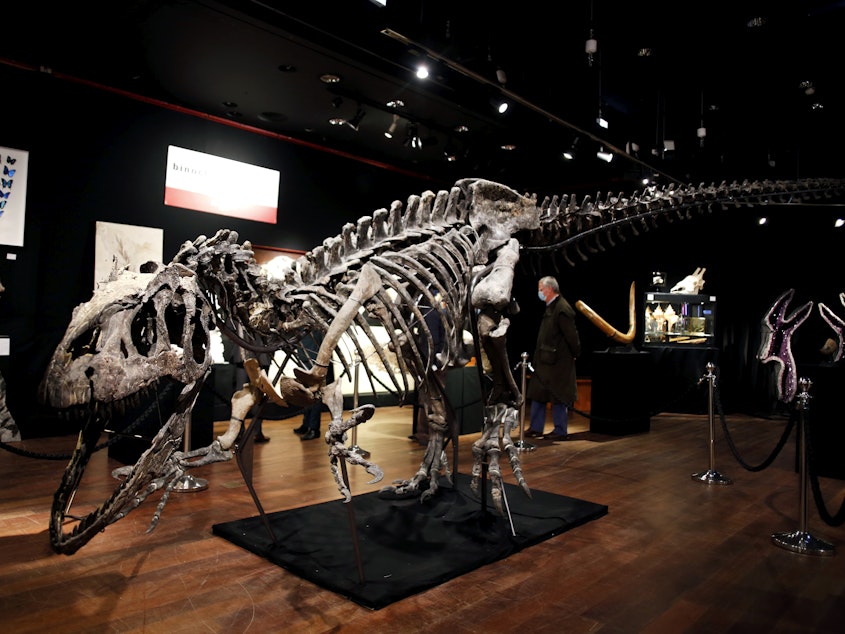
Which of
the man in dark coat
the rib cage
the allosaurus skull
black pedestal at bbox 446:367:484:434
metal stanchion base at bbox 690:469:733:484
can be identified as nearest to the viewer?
the allosaurus skull

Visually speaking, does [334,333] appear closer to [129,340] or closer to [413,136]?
[129,340]

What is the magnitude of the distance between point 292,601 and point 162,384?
14.3 feet

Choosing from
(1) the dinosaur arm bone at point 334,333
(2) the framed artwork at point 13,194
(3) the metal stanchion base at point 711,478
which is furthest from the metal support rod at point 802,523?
(2) the framed artwork at point 13,194

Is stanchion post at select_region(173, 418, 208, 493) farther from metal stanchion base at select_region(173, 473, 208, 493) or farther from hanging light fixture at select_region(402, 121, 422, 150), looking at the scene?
hanging light fixture at select_region(402, 121, 422, 150)

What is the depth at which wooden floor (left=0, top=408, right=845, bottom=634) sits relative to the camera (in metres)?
2.95

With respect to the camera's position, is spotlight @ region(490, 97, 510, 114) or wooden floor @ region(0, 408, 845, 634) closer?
wooden floor @ region(0, 408, 845, 634)

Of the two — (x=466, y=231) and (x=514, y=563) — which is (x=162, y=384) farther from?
(x=514, y=563)

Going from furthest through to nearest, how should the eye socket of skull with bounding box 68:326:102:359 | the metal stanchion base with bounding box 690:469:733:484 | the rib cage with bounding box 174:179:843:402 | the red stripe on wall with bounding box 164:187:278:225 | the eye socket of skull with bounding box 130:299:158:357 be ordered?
the red stripe on wall with bounding box 164:187:278:225 → the metal stanchion base with bounding box 690:469:733:484 → the rib cage with bounding box 174:179:843:402 → the eye socket of skull with bounding box 130:299:158:357 → the eye socket of skull with bounding box 68:326:102:359

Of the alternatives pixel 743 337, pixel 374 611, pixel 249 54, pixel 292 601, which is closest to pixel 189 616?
pixel 292 601

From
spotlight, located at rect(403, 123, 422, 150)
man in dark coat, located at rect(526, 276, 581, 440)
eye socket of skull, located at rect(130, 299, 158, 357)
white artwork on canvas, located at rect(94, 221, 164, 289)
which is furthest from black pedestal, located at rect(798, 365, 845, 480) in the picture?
white artwork on canvas, located at rect(94, 221, 164, 289)

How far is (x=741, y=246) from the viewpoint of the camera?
37.0 feet

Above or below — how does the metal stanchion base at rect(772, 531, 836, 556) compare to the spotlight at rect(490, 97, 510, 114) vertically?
below

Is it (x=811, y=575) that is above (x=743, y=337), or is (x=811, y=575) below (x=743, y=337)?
below

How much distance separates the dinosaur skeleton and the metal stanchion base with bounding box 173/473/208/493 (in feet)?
3.64
